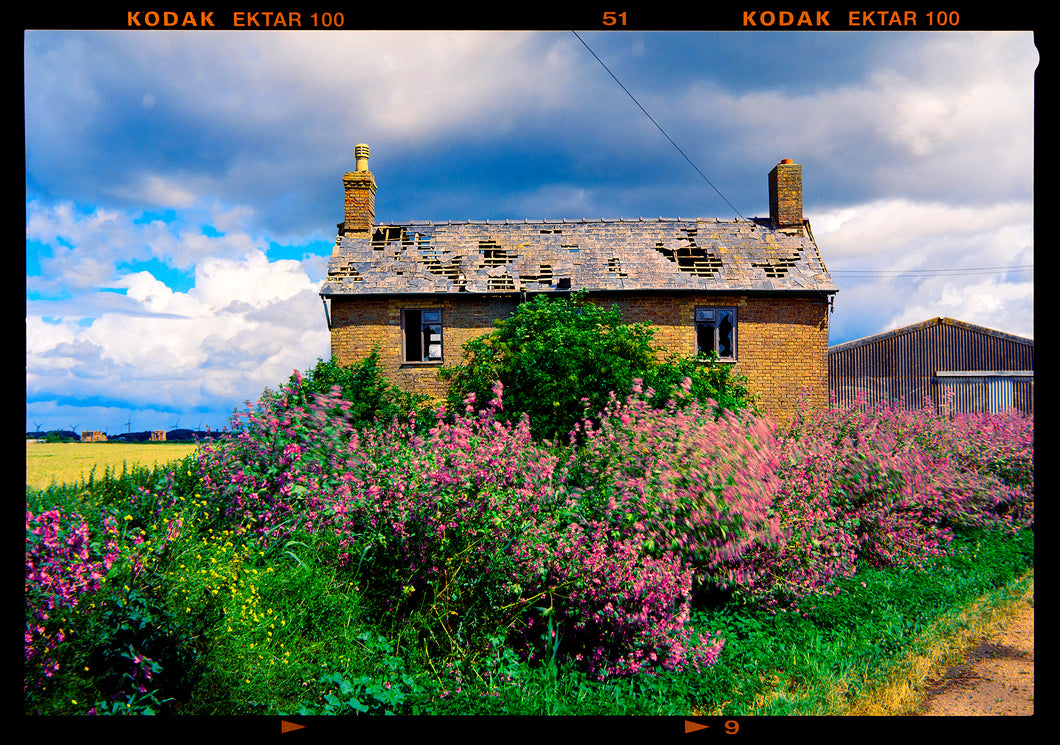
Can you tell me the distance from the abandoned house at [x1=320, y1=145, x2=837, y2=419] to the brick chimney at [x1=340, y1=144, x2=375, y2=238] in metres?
1.16

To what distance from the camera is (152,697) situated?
11.5ft

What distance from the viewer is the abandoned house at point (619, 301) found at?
1691 centimetres

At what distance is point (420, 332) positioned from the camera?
1733cm

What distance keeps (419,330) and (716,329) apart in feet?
29.0

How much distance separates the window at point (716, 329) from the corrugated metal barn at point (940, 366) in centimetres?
600

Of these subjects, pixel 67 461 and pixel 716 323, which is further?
pixel 716 323

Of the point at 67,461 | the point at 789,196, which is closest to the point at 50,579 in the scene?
the point at 67,461

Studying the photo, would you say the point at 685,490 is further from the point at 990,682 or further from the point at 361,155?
the point at 361,155

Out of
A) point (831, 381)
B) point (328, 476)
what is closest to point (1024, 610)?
point (328, 476)

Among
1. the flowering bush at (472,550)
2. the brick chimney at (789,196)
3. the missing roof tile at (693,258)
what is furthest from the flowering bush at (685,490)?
the brick chimney at (789,196)

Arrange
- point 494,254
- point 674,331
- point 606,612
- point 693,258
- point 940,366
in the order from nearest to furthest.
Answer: point 606,612 → point 674,331 → point 693,258 → point 494,254 → point 940,366

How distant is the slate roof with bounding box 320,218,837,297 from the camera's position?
1711cm

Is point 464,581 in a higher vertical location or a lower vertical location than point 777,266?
lower
